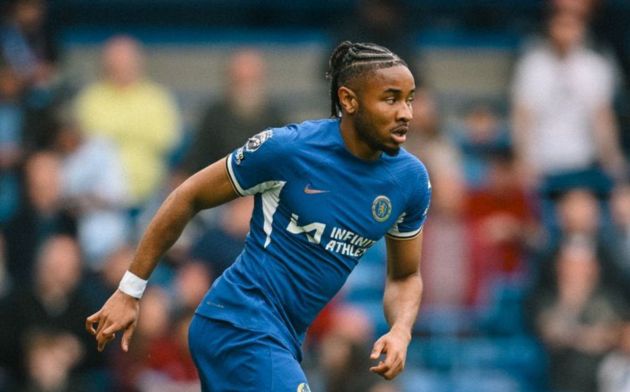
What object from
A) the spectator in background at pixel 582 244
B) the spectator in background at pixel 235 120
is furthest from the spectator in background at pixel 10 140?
the spectator in background at pixel 582 244

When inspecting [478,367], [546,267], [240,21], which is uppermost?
[240,21]

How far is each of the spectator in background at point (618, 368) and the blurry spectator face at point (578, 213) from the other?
2.81 feet

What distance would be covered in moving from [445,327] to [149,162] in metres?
2.68

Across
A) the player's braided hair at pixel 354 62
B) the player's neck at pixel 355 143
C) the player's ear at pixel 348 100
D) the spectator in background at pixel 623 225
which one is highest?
the player's braided hair at pixel 354 62

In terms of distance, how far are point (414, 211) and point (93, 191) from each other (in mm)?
5500

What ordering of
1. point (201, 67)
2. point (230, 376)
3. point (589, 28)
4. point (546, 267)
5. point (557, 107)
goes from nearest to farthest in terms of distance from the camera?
point (230, 376) → point (546, 267) → point (557, 107) → point (589, 28) → point (201, 67)

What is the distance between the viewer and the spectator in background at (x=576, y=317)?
36.5 feet

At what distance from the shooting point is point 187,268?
1067 cm

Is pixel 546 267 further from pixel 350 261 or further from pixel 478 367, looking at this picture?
pixel 350 261

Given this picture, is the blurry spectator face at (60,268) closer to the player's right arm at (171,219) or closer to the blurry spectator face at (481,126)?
the blurry spectator face at (481,126)

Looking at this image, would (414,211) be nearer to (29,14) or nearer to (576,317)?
(576,317)

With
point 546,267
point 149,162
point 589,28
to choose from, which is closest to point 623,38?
point 589,28

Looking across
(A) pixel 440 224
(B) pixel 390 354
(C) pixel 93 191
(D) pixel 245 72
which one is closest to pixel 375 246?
(A) pixel 440 224

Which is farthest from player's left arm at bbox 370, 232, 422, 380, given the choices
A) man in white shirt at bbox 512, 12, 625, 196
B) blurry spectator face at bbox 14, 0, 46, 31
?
blurry spectator face at bbox 14, 0, 46, 31
